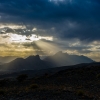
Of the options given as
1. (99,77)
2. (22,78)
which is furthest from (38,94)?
(22,78)

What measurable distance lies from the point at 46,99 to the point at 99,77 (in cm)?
2113

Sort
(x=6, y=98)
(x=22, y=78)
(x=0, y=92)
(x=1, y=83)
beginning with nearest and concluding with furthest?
(x=6, y=98), (x=0, y=92), (x=1, y=83), (x=22, y=78)

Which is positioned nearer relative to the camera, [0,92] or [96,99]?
[96,99]

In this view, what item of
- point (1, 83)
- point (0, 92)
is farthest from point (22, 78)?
point (0, 92)

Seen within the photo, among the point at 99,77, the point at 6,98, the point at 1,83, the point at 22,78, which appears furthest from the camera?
the point at 22,78

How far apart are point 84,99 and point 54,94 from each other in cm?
323

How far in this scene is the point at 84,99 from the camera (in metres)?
21.4

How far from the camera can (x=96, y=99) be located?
2172cm

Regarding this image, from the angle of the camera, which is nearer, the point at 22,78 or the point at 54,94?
the point at 54,94

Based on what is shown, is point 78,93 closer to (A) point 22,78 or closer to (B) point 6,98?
(B) point 6,98

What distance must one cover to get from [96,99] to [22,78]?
30.9 meters

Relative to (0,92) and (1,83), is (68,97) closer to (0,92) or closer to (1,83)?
(0,92)

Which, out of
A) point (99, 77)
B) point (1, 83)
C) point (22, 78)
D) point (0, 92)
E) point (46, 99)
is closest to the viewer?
point (46, 99)

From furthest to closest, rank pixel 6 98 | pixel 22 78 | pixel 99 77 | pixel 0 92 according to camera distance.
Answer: pixel 22 78 → pixel 99 77 → pixel 0 92 → pixel 6 98
